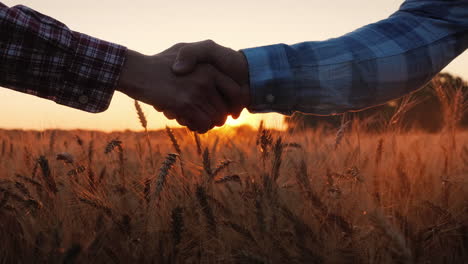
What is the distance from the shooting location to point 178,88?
171cm

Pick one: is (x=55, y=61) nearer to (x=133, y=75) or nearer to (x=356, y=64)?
(x=133, y=75)

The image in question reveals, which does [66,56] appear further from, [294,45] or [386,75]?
[386,75]

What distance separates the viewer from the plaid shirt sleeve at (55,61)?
1321 mm

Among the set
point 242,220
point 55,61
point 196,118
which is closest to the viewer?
point 242,220

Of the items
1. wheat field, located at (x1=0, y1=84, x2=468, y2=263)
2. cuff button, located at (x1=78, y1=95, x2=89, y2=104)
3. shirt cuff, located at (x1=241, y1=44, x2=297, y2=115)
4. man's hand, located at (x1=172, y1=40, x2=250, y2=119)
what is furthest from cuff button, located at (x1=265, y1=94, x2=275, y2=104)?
cuff button, located at (x1=78, y1=95, x2=89, y2=104)

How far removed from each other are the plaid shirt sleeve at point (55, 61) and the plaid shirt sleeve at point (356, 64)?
1.83 ft

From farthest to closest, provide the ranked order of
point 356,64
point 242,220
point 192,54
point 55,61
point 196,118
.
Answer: point 196,118 → point 192,54 → point 356,64 → point 55,61 → point 242,220

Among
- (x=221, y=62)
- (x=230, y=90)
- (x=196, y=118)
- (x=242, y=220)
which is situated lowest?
(x=242, y=220)

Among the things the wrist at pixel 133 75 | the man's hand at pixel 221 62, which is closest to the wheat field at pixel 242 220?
the wrist at pixel 133 75

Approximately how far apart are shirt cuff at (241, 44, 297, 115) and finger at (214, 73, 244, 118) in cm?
12

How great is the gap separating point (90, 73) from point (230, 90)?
560mm

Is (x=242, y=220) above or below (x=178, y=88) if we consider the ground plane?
below

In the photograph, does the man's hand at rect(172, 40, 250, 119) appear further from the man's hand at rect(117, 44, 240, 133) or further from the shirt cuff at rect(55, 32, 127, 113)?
the shirt cuff at rect(55, 32, 127, 113)

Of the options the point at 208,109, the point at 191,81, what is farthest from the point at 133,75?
the point at 208,109
